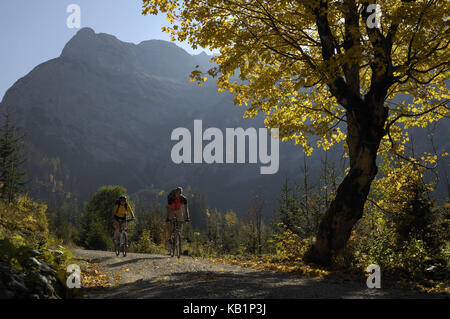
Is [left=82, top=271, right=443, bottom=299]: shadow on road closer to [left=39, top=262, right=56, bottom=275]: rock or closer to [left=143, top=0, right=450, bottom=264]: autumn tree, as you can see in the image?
[left=39, top=262, right=56, bottom=275]: rock

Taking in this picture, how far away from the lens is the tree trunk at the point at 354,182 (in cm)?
846

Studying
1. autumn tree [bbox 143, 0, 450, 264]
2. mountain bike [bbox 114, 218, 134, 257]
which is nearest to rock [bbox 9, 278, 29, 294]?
autumn tree [bbox 143, 0, 450, 264]

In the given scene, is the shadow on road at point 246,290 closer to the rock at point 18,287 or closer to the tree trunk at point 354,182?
the rock at point 18,287

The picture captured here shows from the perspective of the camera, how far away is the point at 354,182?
28.2 ft

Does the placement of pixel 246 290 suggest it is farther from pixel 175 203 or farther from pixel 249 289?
pixel 175 203

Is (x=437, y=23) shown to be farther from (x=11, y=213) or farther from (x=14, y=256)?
(x=11, y=213)

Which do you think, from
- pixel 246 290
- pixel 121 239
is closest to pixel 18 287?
pixel 246 290

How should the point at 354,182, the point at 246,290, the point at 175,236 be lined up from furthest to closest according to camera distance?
the point at 175,236
the point at 354,182
the point at 246,290

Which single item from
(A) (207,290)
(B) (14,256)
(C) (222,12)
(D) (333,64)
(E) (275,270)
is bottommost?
(E) (275,270)

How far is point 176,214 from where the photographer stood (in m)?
12.2

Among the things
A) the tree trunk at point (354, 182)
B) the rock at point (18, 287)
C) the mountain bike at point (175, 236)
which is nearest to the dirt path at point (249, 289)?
the rock at point (18, 287)

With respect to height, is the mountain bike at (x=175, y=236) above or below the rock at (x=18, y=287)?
below
